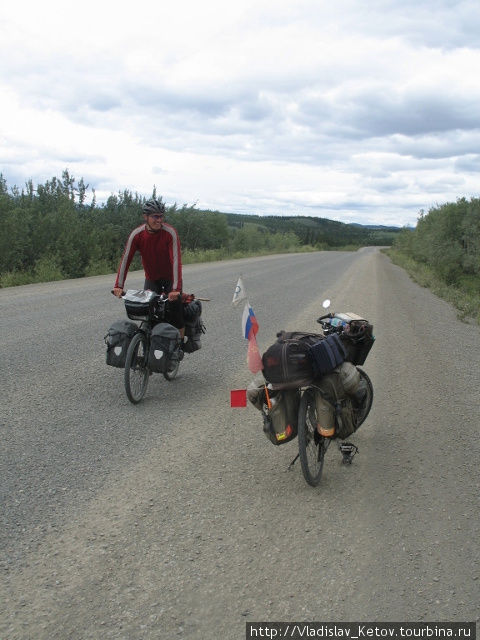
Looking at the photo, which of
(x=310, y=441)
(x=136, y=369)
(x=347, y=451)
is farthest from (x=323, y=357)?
(x=136, y=369)

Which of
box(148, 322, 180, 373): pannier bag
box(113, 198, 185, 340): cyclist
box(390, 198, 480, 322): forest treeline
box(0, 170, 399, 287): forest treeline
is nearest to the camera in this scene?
box(148, 322, 180, 373): pannier bag

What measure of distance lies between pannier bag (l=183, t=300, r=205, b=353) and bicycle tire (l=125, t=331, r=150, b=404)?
25.5 inches

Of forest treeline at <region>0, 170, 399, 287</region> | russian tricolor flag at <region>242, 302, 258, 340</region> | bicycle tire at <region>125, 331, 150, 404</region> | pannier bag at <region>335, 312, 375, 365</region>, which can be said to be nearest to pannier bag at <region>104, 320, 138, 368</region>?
bicycle tire at <region>125, 331, 150, 404</region>

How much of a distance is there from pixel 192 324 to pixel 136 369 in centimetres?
98

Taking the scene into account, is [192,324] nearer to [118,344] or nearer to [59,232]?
[118,344]

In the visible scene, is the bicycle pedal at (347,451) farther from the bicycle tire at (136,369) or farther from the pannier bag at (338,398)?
the bicycle tire at (136,369)

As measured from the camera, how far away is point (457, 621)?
257 centimetres

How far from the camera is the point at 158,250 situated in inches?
232

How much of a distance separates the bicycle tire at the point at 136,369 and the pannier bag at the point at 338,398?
2193 mm

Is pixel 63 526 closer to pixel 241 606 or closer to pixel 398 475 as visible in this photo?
pixel 241 606

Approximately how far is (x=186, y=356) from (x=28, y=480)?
4.01m

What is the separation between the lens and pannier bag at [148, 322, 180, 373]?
219 inches

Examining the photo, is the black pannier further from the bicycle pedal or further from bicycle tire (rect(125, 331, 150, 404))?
bicycle tire (rect(125, 331, 150, 404))

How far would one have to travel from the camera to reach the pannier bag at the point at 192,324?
6.17 metres
